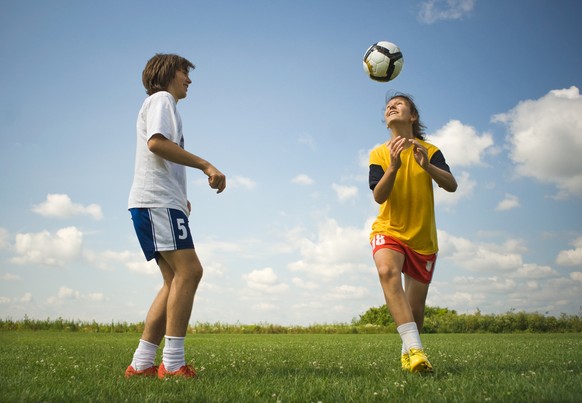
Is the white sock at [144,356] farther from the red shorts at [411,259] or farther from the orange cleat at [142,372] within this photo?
the red shorts at [411,259]

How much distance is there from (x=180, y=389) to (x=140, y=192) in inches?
74.0

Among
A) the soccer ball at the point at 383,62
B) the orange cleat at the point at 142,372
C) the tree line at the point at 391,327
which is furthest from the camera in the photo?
the tree line at the point at 391,327

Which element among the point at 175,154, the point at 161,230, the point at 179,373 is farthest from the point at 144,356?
the point at 175,154

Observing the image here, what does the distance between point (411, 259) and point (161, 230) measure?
8.66 ft

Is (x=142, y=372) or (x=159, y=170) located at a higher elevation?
(x=159, y=170)

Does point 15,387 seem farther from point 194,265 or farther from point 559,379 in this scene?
point 559,379

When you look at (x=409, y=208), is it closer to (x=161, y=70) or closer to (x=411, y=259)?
(x=411, y=259)

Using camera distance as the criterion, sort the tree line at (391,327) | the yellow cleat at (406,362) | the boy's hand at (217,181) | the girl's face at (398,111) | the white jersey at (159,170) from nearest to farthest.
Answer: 1. the boy's hand at (217,181)
2. the white jersey at (159,170)
3. the yellow cleat at (406,362)
4. the girl's face at (398,111)
5. the tree line at (391,327)

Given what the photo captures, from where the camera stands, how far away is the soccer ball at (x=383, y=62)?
7184mm

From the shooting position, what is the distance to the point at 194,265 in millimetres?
4828

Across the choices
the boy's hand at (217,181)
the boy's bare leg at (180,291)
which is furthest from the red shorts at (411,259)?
the boy's bare leg at (180,291)

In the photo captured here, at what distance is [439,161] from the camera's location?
5.95 metres

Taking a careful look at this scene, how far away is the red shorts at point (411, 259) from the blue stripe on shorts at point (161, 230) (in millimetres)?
2005

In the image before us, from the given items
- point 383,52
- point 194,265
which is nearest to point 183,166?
point 194,265
